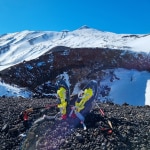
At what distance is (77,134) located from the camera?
13.6m

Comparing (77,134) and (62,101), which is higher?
(62,101)

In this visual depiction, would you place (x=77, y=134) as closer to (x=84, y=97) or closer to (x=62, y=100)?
(x=62, y=100)

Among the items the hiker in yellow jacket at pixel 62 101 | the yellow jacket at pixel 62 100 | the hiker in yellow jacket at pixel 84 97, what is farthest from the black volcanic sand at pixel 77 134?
the hiker in yellow jacket at pixel 84 97

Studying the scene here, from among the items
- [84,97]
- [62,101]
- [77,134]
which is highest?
[84,97]

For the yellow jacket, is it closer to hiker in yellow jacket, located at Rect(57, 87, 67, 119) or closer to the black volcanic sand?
hiker in yellow jacket, located at Rect(57, 87, 67, 119)

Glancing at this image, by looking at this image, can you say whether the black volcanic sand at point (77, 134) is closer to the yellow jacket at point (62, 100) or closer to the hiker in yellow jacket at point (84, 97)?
the yellow jacket at point (62, 100)

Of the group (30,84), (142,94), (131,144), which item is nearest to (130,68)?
(142,94)

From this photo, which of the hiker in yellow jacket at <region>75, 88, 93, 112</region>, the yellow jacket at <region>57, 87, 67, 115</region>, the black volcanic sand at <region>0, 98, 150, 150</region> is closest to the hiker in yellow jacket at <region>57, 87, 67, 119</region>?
the yellow jacket at <region>57, 87, 67, 115</region>

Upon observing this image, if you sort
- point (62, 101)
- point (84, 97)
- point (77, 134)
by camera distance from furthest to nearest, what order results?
1. point (84, 97)
2. point (62, 101)
3. point (77, 134)

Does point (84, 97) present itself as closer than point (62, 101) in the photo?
No

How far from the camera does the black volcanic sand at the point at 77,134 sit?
42.2ft

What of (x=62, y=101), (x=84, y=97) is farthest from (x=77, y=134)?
(x=84, y=97)

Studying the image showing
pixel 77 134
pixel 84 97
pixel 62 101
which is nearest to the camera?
pixel 77 134

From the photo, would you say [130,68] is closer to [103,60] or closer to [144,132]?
[103,60]
